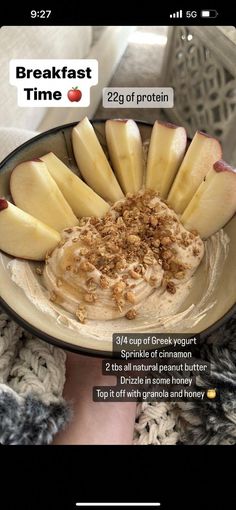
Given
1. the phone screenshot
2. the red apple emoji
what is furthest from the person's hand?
the red apple emoji

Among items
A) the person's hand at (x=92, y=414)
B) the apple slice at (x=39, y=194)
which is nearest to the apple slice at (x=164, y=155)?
the apple slice at (x=39, y=194)

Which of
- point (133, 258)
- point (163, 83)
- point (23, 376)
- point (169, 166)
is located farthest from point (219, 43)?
point (23, 376)
